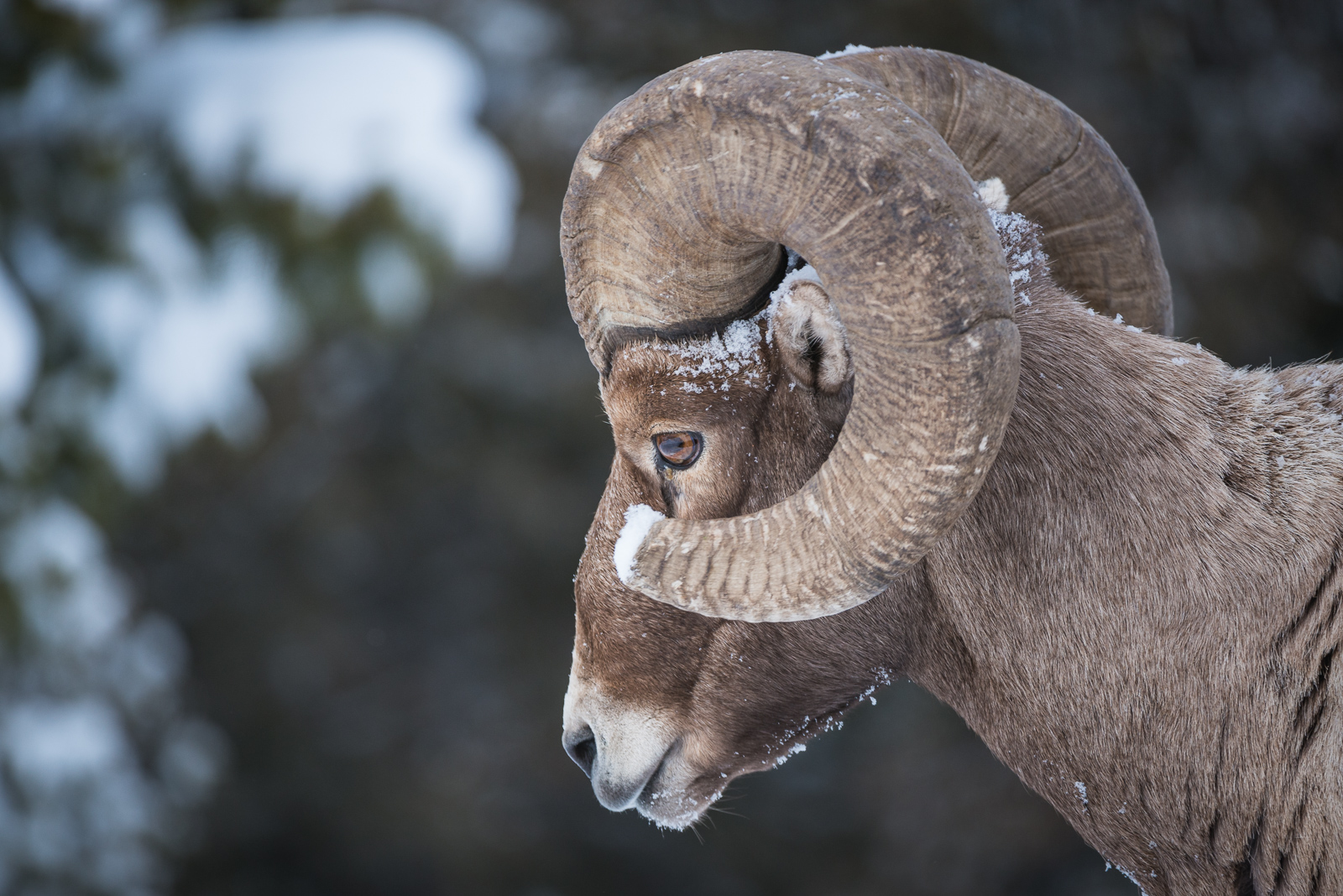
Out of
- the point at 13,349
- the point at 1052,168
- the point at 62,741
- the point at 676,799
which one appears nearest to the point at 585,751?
the point at 676,799

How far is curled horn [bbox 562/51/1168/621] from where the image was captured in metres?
1.76

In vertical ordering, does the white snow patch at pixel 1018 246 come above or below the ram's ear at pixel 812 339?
above

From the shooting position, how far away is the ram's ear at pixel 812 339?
2158mm

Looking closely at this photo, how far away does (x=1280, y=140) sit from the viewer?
6.40 metres

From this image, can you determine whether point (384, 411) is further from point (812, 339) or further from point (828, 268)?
point (828, 268)

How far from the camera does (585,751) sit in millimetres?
2666

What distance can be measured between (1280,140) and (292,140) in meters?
6.33

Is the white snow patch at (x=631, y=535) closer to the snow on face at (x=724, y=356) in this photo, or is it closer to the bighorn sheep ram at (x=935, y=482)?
the bighorn sheep ram at (x=935, y=482)

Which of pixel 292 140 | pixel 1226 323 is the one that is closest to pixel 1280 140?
pixel 1226 323

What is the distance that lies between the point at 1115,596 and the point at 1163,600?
93 mm

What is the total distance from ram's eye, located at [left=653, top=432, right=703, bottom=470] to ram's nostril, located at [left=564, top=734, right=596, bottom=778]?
0.83 metres

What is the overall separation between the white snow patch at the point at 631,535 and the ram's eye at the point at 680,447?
14 cm

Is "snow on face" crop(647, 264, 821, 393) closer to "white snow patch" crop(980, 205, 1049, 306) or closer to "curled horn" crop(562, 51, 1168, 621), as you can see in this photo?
"curled horn" crop(562, 51, 1168, 621)

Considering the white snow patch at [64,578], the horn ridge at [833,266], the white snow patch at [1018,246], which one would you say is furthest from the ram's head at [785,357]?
the white snow patch at [64,578]
